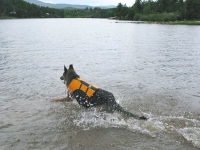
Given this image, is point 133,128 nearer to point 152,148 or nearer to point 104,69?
point 152,148

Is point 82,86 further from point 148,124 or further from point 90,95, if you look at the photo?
point 148,124

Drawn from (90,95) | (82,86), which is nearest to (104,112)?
(90,95)

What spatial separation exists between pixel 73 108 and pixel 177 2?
137m

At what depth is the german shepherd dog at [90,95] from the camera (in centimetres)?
771

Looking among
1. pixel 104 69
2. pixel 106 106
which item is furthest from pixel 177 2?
pixel 106 106

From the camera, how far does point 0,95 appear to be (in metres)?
10.7

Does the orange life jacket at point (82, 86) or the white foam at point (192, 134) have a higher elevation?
the orange life jacket at point (82, 86)

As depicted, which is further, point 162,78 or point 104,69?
point 104,69

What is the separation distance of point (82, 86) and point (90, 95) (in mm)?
509

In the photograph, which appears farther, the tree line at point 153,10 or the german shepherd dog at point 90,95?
the tree line at point 153,10

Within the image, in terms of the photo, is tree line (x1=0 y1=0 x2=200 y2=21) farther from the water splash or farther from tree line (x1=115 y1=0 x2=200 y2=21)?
the water splash

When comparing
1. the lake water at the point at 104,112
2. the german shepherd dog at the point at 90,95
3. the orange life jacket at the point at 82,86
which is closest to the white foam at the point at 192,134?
the lake water at the point at 104,112

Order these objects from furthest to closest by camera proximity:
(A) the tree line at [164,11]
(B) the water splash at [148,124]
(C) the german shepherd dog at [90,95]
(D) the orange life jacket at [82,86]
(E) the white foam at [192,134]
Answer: (A) the tree line at [164,11]
(D) the orange life jacket at [82,86]
(C) the german shepherd dog at [90,95]
(B) the water splash at [148,124]
(E) the white foam at [192,134]

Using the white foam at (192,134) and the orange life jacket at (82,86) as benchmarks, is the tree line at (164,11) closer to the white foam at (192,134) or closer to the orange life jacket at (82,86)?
the orange life jacket at (82,86)
